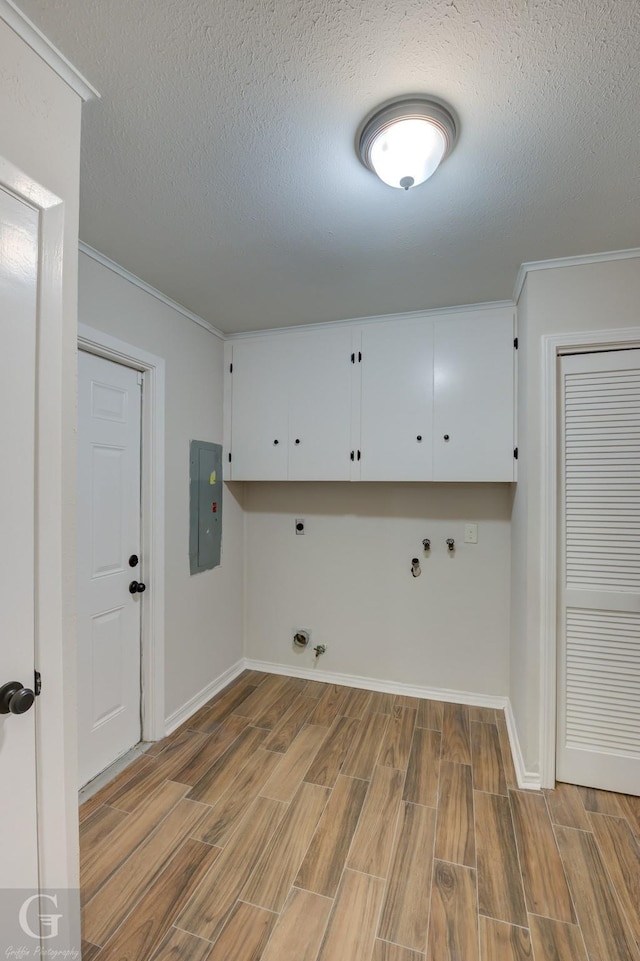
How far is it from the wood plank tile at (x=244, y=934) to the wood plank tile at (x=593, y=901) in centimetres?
102

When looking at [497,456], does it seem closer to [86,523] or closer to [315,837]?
[315,837]

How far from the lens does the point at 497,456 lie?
96.1 inches

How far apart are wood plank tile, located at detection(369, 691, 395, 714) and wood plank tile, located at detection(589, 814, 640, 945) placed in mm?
1157

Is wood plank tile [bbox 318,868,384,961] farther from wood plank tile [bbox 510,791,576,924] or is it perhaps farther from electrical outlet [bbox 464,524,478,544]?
electrical outlet [bbox 464,524,478,544]

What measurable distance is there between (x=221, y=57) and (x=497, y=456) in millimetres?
2118

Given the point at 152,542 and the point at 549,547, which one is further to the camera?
the point at 152,542

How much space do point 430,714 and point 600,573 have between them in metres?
1.39

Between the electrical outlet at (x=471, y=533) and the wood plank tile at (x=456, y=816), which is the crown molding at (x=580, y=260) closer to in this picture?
the electrical outlet at (x=471, y=533)

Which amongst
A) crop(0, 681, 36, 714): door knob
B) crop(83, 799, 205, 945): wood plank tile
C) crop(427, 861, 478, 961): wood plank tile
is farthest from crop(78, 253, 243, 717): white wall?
crop(427, 861, 478, 961): wood plank tile

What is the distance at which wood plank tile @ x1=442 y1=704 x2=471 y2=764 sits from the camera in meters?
2.22

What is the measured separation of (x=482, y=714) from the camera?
2.63 metres

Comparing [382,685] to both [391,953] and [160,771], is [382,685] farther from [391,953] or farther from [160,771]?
[391,953]

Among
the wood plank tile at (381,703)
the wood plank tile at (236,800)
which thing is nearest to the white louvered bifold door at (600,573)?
the wood plank tile at (381,703)

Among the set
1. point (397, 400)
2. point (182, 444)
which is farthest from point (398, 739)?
point (182, 444)
